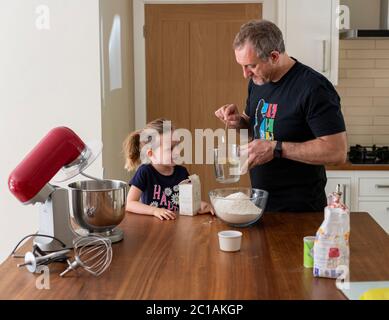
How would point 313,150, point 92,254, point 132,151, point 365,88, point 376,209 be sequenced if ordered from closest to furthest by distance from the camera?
point 92,254, point 313,150, point 132,151, point 376,209, point 365,88

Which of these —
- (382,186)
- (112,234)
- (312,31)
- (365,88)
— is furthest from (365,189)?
(112,234)

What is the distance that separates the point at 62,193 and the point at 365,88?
3082 millimetres

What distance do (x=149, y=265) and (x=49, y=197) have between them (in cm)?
39

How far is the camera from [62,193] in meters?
1.70

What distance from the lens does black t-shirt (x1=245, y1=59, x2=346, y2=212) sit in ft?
7.28

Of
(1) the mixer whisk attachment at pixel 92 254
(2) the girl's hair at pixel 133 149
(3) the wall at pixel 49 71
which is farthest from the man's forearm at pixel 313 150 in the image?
(3) the wall at pixel 49 71

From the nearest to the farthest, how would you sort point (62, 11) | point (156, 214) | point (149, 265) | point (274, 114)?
point (149, 265)
point (156, 214)
point (274, 114)
point (62, 11)

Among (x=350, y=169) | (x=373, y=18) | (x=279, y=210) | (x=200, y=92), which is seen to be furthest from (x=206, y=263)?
(x=373, y=18)

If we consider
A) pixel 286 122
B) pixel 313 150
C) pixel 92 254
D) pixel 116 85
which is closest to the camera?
pixel 92 254

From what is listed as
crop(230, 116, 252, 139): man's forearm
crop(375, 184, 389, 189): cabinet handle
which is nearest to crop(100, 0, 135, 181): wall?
crop(230, 116, 252, 139): man's forearm

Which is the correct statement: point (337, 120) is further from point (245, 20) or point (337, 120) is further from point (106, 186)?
point (245, 20)

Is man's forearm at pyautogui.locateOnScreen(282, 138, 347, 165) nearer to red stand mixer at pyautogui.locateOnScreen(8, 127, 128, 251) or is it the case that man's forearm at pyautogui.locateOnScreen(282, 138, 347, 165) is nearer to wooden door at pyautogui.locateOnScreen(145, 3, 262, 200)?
red stand mixer at pyautogui.locateOnScreen(8, 127, 128, 251)

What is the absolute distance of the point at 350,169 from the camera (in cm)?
373

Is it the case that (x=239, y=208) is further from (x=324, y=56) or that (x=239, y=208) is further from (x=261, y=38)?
(x=324, y=56)
